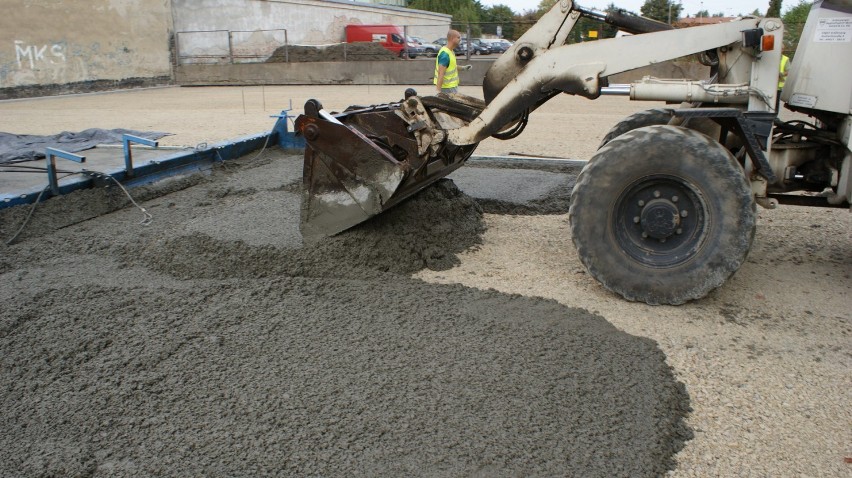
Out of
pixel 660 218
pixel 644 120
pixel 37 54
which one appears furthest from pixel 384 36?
pixel 660 218

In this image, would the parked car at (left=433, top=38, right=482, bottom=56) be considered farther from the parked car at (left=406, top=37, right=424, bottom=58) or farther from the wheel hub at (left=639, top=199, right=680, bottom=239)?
the wheel hub at (left=639, top=199, right=680, bottom=239)

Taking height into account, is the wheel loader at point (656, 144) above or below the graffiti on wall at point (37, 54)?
below

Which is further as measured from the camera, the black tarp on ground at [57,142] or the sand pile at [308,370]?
the black tarp on ground at [57,142]

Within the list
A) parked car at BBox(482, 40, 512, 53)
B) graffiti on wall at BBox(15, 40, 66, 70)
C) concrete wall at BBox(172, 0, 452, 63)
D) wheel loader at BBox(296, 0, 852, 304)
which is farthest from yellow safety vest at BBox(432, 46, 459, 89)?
parked car at BBox(482, 40, 512, 53)

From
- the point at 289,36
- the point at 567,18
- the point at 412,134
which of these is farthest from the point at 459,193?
the point at 289,36

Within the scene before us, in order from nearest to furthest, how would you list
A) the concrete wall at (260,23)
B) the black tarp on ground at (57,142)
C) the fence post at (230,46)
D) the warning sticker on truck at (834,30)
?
the warning sticker on truck at (834,30)
the black tarp on ground at (57,142)
the concrete wall at (260,23)
the fence post at (230,46)

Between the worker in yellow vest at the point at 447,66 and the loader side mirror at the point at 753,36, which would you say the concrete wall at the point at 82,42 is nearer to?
the worker in yellow vest at the point at 447,66

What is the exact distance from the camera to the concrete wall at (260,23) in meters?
27.0

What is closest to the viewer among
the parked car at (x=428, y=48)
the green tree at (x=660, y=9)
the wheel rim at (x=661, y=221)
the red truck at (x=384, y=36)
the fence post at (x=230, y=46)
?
the wheel rim at (x=661, y=221)

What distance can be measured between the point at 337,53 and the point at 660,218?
79.2ft

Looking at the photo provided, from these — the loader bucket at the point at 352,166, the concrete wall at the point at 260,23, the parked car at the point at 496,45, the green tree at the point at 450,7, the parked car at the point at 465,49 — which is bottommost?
the loader bucket at the point at 352,166

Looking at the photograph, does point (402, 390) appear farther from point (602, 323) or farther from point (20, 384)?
point (20, 384)

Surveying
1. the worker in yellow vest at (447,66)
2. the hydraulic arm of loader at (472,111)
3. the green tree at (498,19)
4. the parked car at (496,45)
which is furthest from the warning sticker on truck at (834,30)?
the parked car at (496,45)

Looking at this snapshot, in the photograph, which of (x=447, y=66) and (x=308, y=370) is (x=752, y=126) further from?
(x=447, y=66)
